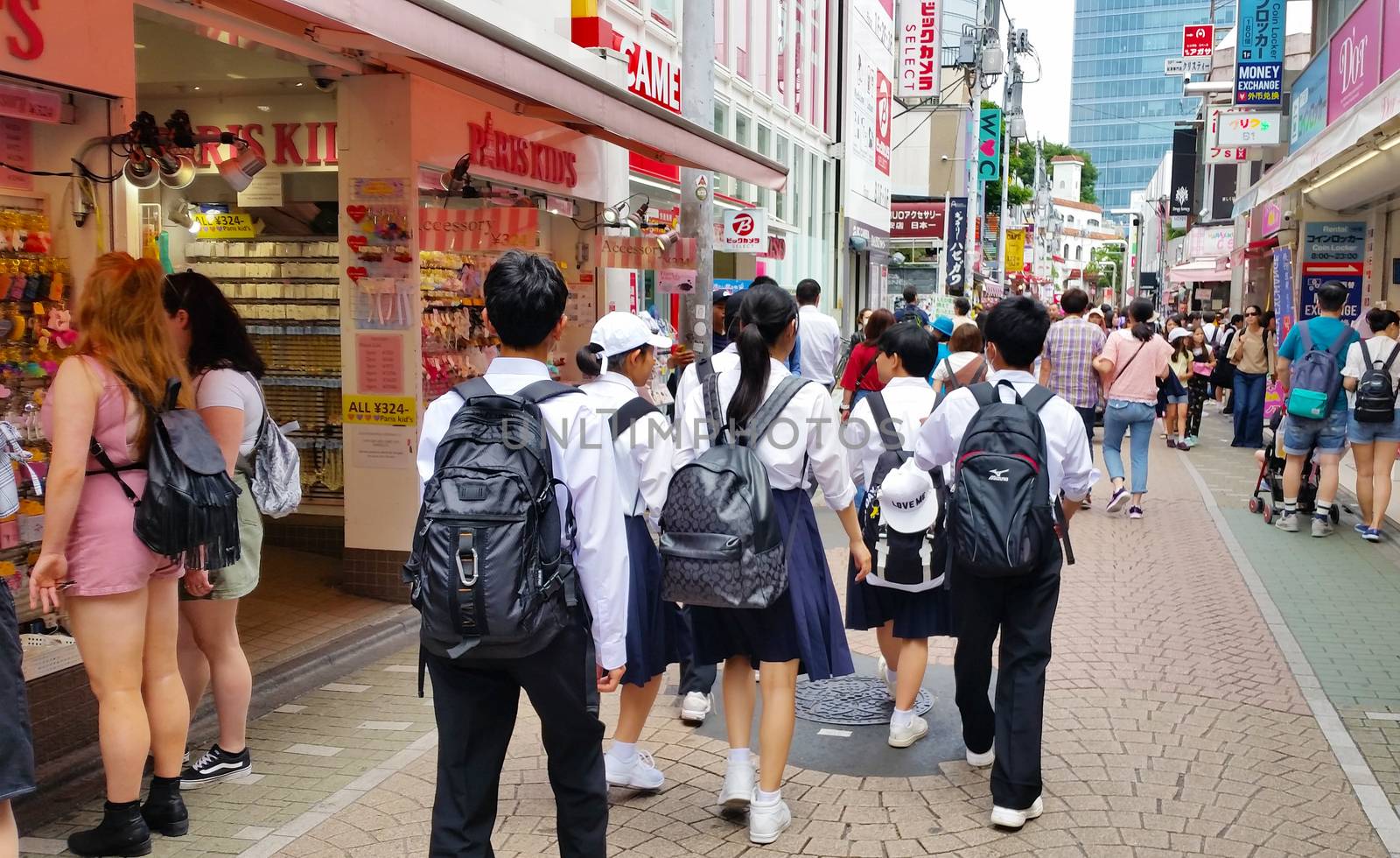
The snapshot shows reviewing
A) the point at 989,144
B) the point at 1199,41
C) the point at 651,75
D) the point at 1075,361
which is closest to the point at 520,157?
the point at 651,75

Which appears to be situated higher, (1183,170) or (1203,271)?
(1183,170)

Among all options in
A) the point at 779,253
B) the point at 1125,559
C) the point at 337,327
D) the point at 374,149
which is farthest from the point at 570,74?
the point at 779,253

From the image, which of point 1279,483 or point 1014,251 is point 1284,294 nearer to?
point 1279,483

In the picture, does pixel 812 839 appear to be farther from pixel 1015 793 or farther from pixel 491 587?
pixel 491 587

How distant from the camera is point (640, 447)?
4250 millimetres

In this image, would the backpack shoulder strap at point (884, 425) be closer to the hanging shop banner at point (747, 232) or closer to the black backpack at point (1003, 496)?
the black backpack at point (1003, 496)

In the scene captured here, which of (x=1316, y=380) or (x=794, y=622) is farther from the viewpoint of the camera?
(x=1316, y=380)

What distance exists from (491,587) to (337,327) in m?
5.70

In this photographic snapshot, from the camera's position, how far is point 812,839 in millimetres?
4238

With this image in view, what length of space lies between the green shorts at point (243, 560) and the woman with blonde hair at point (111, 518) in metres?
0.45

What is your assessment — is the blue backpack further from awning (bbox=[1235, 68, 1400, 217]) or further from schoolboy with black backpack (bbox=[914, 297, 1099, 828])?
schoolboy with black backpack (bbox=[914, 297, 1099, 828])

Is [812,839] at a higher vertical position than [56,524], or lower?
lower

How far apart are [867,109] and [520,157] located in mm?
21022

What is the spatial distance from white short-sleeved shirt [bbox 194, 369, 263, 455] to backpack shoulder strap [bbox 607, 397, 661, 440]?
145cm
